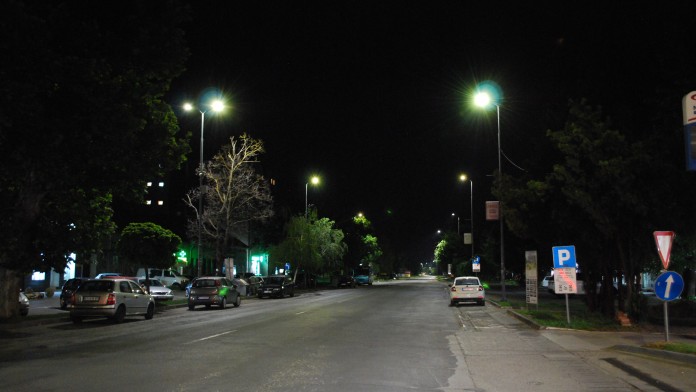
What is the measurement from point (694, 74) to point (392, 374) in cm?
1130

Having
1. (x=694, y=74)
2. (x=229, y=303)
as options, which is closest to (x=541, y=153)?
(x=694, y=74)

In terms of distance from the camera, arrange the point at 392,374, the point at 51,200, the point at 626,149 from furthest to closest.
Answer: the point at 51,200, the point at 626,149, the point at 392,374

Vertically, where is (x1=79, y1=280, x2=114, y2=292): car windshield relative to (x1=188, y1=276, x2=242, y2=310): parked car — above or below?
above

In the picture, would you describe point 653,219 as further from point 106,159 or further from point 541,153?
point 106,159

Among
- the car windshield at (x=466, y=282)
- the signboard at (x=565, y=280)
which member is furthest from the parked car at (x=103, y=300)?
the car windshield at (x=466, y=282)

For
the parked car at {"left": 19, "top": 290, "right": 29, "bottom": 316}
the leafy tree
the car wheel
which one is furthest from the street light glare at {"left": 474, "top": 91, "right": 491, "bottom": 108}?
the leafy tree

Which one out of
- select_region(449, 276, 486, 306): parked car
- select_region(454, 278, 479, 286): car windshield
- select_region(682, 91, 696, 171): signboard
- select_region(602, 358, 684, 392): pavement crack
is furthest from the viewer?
select_region(454, 278, 479, 286): car windshield

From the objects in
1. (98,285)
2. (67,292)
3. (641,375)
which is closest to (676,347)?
(641,375)

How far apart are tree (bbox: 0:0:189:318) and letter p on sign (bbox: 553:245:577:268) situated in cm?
1377

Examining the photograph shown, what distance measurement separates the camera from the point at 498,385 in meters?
9.14

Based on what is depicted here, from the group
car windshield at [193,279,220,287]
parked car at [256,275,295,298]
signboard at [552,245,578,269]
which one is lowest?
parked car at [256,275,295,298]

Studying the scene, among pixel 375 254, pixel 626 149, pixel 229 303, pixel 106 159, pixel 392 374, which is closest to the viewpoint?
pixel 392 374

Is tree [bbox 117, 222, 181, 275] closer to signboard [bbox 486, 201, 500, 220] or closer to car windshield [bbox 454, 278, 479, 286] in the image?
car windshield [bbox 454, 278, 479, 286]

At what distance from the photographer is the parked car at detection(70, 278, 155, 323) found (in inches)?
802
